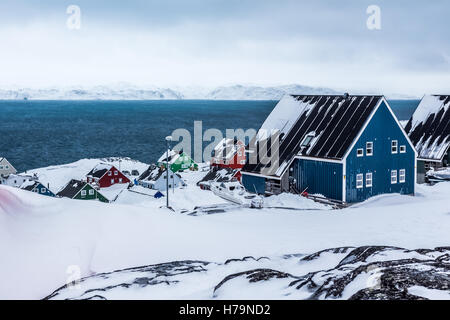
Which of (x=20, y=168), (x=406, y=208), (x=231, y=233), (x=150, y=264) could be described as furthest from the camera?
(x=20, y=168)

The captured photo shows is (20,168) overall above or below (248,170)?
below

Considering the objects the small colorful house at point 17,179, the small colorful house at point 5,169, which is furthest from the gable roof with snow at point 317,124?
the small colorful house at point 5,169

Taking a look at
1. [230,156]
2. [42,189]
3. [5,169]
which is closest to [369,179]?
[230,156]

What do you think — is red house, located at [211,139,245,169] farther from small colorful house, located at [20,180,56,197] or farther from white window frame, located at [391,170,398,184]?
white window frame, located at [391,170,398,184]

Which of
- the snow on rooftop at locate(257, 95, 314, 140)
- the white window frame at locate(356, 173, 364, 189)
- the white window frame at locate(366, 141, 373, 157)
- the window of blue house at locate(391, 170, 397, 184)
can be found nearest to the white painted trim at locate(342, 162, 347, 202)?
the white window frame at locate(356, 173, 364, 189)
